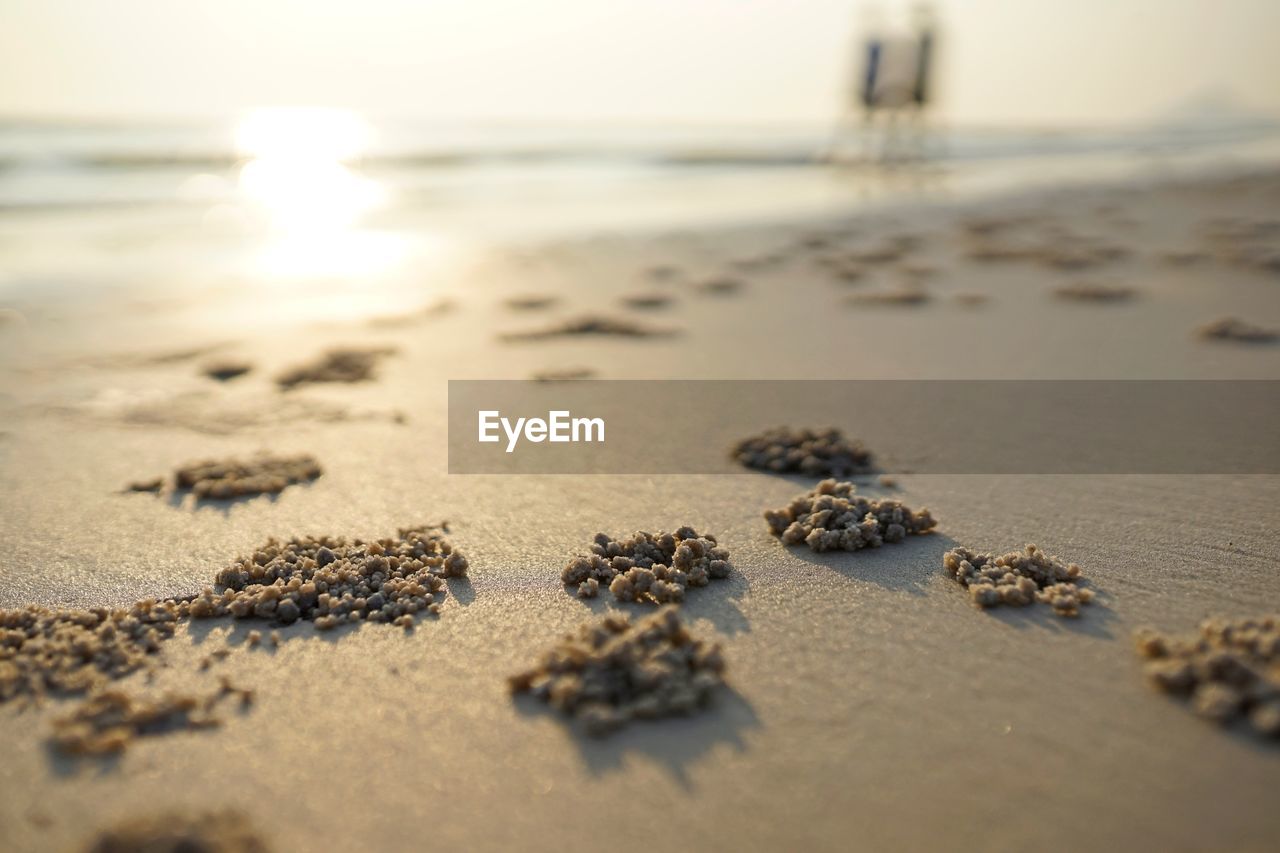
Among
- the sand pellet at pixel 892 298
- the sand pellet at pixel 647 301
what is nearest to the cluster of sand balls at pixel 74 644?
the sand pellet at pixel 647 301

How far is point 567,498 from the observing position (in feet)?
9.29

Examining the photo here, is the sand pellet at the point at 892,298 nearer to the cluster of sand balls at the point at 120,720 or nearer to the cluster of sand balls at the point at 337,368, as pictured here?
the cluster of sand balls at the point at 337,368

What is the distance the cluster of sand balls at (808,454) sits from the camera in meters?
2.93

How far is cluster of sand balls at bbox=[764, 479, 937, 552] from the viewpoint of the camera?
7.74 ft

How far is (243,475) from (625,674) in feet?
5.56

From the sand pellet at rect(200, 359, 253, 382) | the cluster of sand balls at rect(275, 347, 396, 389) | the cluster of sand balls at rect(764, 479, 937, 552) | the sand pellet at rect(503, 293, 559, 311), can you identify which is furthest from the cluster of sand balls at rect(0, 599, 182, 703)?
the sand pellet at rect(503, 293, 559, 311)

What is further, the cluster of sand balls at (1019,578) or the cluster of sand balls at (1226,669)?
the cluster of sand balls at (1019,578)

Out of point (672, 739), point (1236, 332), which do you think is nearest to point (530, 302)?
point (1236, 332)

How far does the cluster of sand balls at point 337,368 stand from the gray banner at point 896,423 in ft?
1.52

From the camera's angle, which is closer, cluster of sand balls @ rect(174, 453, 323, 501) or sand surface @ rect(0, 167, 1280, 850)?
sand surface @ rect(0, 167, 1280, 850)

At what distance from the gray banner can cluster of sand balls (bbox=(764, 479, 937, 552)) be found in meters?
0.51

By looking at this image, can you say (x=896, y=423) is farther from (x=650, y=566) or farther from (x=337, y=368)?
(x=337, y=368)

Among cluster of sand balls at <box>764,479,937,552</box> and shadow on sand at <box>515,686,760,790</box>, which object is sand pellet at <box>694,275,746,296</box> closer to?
cluster of sand balls at <box>764,479,937,552</box>

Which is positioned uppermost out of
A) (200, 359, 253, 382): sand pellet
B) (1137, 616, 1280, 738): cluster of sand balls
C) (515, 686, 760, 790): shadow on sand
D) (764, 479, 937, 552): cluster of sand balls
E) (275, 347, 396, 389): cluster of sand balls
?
(1137, 616, 1280, 738): cluster of sand balls
